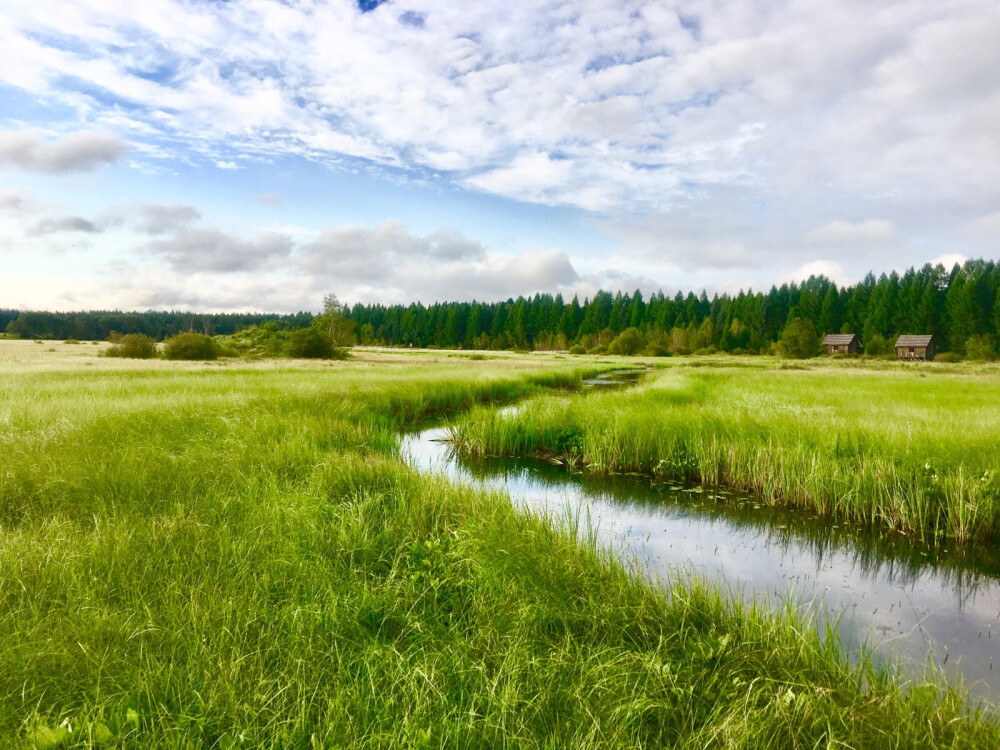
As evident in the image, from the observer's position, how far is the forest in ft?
262

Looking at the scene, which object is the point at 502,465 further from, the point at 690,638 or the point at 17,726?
the point at 17,726

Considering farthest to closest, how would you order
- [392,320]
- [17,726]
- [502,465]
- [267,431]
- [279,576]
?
[392,320], [502,465], [267,431], [279,576], [17,726]

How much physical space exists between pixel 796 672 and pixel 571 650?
4.97 feet

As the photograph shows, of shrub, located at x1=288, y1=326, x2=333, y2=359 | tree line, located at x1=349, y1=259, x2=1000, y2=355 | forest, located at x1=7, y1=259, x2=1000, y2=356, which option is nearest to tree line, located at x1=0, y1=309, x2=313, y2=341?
forest, located at x1=7, y1=259, x2=1000, y2=356

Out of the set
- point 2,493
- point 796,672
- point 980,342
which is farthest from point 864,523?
point 980,342

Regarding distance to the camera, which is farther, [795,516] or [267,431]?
[267,431]

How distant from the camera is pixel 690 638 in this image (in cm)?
392

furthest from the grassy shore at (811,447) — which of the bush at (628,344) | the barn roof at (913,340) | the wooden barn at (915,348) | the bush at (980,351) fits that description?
the barn roof at (913,340)

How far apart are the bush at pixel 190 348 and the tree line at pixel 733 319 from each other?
26.4 meters

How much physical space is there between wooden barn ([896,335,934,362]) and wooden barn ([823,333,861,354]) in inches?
269

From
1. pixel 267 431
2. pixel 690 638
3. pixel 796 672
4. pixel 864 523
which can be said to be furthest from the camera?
pixel 267 431

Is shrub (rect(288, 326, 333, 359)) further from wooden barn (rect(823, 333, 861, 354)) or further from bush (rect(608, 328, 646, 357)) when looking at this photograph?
wooden barn (rect(823, 333, 861, 354))

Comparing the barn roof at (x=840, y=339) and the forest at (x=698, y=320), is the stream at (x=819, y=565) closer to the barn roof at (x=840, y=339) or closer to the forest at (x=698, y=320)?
the forest at (x=698, y=320)

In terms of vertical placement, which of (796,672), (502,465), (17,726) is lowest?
(502,465)
